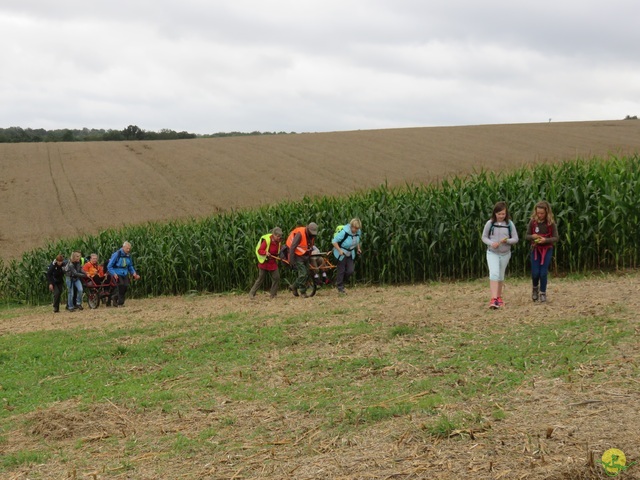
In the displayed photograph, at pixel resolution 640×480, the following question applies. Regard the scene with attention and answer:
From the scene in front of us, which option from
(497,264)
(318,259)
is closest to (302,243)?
(318,259)

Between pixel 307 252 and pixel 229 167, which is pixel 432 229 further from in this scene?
pixel 229 167

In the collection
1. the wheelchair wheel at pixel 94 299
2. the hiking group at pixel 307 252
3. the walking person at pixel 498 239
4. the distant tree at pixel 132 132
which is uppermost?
the distant tree at pixel 132 132

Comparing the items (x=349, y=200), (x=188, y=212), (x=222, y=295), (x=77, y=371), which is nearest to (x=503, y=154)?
(x=188, y=212)

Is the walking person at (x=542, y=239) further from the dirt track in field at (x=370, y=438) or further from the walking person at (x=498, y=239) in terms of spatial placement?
the dirt track in field at (x=370, y=438)

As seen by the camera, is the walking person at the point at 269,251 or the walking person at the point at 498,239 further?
the walking person at the point at 269,251

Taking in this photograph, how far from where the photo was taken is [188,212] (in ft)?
111

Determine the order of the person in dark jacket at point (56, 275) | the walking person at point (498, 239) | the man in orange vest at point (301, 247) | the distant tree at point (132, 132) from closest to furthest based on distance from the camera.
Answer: the walking person at point (498, 239) < the man in orange vest at point (301, 247) < the person in dark jacket at point (56, 275) < the distant tree at point (132, 132)

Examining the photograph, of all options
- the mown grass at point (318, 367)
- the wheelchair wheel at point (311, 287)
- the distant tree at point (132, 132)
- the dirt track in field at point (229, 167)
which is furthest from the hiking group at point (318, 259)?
the distant tree at point (132, 132)

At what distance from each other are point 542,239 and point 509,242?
641mm

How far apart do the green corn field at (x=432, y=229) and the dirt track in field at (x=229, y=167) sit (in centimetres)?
990

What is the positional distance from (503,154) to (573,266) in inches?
836

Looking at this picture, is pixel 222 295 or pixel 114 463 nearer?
pixel 114 463

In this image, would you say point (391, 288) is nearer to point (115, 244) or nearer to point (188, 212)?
point (115, 244)

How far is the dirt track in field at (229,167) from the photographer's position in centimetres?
3400
